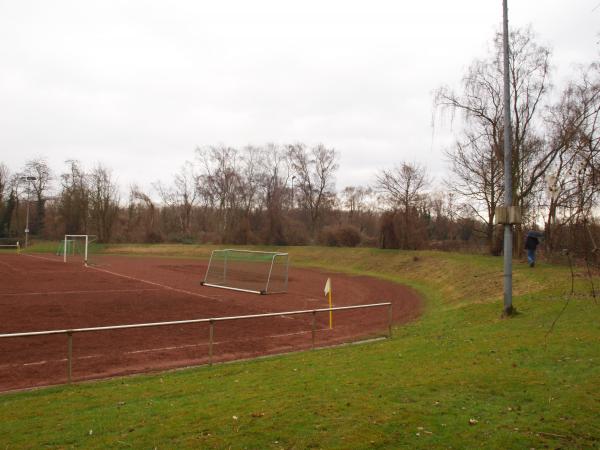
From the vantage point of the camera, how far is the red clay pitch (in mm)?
11055

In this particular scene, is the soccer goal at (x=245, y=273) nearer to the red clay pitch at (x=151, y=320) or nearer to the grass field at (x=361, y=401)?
the red clay pitch at (x=151, y=320)

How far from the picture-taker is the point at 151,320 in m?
16.9

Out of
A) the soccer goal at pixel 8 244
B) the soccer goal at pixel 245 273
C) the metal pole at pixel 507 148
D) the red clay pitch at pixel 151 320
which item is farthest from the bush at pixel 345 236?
the soccer goal at pixel 8 244

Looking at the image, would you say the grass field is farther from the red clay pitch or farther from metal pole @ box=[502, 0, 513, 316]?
the red clay pitch

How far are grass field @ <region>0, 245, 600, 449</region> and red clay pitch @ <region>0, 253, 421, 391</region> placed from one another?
220cm

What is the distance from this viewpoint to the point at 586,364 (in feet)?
25.5

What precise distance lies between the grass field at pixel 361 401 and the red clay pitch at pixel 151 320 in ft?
7.23

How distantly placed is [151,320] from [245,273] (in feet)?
46.3

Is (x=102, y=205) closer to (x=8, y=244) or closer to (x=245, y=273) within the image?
(x=8, y=244)

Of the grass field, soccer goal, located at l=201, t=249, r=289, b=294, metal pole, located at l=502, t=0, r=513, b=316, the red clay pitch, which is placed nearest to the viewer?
the grass field

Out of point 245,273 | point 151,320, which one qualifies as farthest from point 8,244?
point 151,320

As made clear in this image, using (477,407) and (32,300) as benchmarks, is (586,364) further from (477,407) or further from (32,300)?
(32,300)

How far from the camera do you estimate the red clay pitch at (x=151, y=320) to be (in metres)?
11.1

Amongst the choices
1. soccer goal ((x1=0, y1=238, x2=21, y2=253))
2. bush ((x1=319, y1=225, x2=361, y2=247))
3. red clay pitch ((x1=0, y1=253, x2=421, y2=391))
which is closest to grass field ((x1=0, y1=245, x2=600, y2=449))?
red clay pitch ((x1=0, y1=253, x2=421, y2=391))
